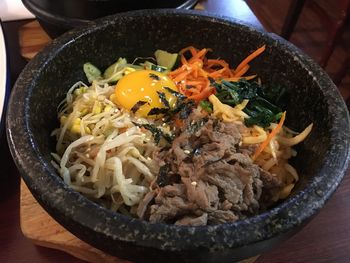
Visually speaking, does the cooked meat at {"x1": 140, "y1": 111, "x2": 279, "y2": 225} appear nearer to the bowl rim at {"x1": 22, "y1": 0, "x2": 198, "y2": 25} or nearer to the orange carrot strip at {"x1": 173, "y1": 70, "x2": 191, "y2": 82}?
the orange carrot strip at {"x1": 173, "y1": 70, "x2": 191, "y2": 82}

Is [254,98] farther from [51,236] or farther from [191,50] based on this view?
[51,236]

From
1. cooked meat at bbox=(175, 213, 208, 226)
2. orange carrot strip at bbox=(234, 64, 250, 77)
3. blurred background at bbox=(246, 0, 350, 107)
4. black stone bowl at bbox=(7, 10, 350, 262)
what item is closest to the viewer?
black stone bowl at bbox=(7, 10, 350, 262)

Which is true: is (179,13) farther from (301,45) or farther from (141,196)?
(301,45)

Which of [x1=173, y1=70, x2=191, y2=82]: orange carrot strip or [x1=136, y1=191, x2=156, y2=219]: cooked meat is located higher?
[x1=173, y1=70, x2=191, y2=82]: orange carrot strip

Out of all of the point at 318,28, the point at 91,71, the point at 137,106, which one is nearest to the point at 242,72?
the point at 137,106

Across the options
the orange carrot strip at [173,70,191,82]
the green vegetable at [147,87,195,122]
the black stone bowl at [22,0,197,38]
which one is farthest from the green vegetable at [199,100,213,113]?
the black stone bowl at [22,0,197,38]

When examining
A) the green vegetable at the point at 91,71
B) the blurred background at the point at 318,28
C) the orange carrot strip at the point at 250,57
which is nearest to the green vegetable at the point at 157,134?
the green vegetable at the point at 91,71

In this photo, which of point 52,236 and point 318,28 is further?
point 318,28
